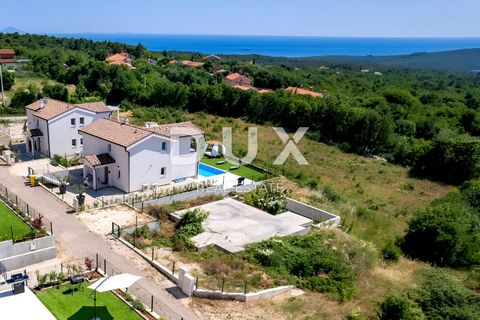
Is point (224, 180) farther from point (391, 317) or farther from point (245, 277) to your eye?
point (391, 317)

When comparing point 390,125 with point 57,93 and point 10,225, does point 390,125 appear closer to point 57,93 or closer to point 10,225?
point 10,225

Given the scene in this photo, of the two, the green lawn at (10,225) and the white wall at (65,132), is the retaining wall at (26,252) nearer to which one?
the green lawn at (10,225)

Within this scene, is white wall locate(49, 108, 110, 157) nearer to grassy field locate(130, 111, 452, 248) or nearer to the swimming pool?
the swimming pool

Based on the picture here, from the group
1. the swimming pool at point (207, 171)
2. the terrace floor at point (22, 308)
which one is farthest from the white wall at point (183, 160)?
the terrace floor at point (22, 308)

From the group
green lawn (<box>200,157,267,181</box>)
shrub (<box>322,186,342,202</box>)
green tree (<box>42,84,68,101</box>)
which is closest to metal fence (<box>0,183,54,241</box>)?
green lawn (<box>200,157,267,181</box>)

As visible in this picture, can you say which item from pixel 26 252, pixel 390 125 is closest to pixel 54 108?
pixel 26 252
